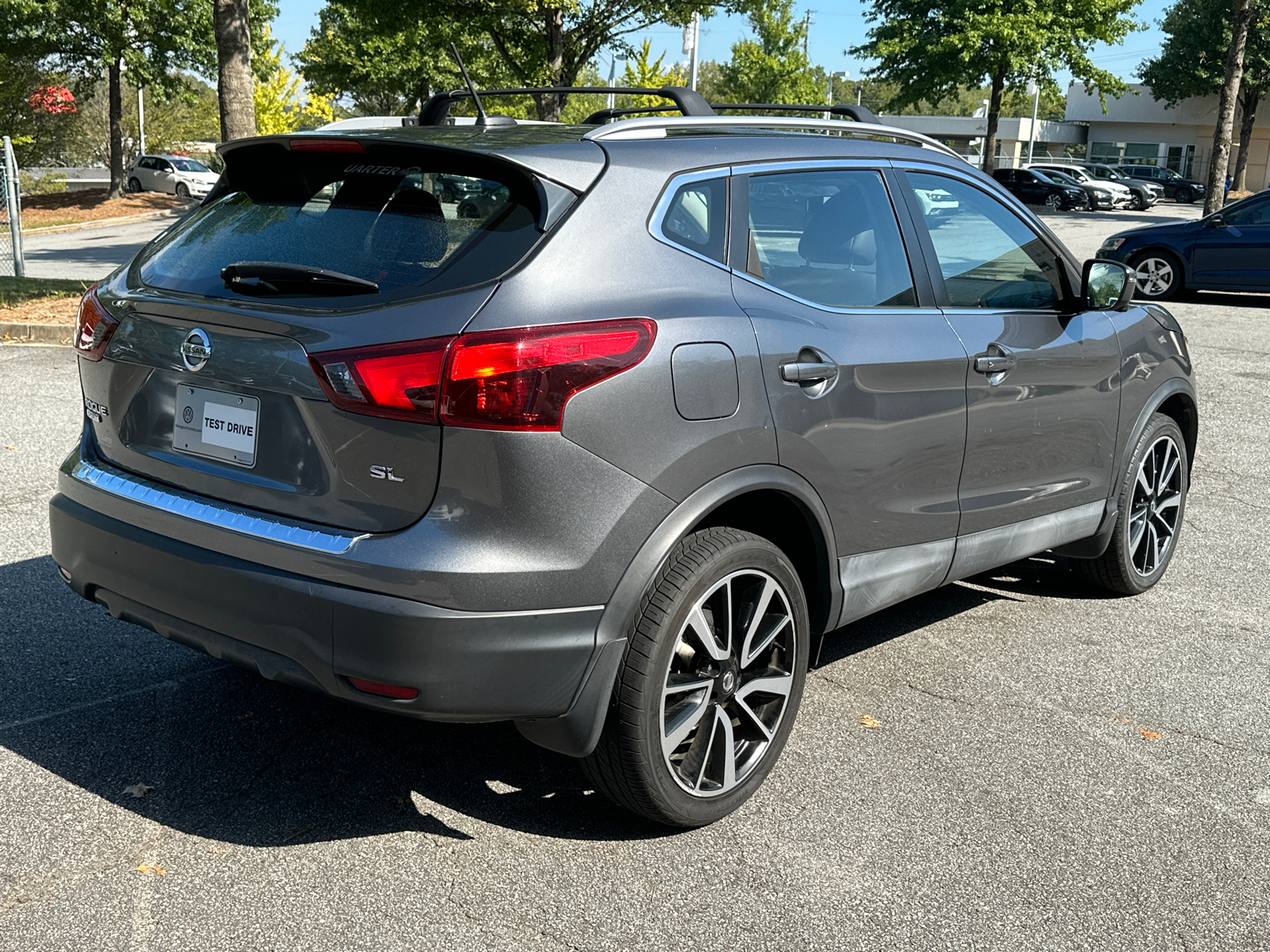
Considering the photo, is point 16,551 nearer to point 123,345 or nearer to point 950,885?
point 123,345

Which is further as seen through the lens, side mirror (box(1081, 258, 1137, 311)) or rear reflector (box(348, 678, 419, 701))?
side mirror (box(1081, 258, 1137, 311))

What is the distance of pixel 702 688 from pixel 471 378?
1.09 meters

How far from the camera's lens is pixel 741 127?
3.67 m

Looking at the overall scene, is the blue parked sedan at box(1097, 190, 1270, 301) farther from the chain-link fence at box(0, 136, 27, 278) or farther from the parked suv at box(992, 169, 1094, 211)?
the parked suv at box(992, 169, 1094, 211)

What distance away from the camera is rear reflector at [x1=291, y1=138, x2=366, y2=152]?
3182 millimetres

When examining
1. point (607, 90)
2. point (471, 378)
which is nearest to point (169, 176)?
point (607, 90)

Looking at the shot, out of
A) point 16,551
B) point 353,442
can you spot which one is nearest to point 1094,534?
point 353,442

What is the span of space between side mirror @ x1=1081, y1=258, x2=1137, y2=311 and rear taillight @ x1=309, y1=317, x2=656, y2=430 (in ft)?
8.35

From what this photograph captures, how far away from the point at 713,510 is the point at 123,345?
160 cm

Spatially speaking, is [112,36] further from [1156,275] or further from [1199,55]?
[1199,55]

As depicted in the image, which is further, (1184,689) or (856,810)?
(1184,689)

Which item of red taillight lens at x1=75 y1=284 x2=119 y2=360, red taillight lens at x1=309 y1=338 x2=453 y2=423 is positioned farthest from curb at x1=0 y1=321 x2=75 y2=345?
red taillight lens at x1=309 y1=338 x2=453 y2=423

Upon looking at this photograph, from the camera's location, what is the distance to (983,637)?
4.83 meters

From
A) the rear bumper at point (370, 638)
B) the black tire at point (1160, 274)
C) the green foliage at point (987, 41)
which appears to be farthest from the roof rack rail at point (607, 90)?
the green foliage at point (987, 41)
